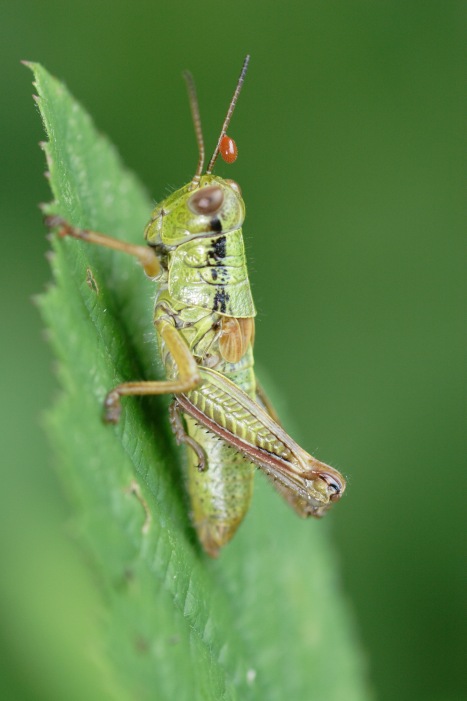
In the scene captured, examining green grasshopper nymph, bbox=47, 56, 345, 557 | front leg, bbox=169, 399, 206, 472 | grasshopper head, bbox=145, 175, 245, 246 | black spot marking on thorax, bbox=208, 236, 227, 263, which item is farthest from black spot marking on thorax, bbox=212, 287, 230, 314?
front leg, bbox=169, 399, 206, 472

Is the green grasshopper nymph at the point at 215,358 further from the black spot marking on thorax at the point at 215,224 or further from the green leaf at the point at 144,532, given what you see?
the green leaf at the point at 144,532

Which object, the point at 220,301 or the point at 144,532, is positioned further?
the point at 220,301

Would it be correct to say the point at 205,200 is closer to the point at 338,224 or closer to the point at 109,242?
the point at 109,242

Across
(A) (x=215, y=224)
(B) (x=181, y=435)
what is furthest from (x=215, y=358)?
(A) (x=215, y=224)

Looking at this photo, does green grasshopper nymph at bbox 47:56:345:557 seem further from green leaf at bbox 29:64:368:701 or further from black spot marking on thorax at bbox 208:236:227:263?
green leaf at bbox 29:64:368:701

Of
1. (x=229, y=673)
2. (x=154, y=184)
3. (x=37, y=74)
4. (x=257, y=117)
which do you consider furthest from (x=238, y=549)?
(x=257, y=117)

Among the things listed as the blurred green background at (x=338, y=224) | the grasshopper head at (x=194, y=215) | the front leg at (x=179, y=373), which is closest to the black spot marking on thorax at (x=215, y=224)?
the grasshopper head at (x=194, y=215)
